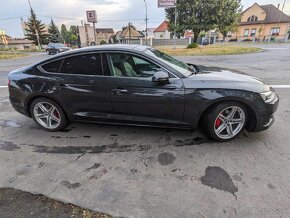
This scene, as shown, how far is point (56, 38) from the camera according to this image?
5925 centimetres

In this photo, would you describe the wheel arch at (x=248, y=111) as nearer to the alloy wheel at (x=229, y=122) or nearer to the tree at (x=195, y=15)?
the alloy wheel at (x=229, y=122)

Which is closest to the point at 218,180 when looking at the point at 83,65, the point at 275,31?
the point at 83,65

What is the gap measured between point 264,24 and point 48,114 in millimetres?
57435

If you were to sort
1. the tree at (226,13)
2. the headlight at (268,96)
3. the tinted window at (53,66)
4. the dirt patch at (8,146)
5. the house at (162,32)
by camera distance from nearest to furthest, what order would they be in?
the headlight at (268,96) < the dirt patch at (8,146) < the tinted window at (53,66) < the tree at (226,13) < the house at (162,32)

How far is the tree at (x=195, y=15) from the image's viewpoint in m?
20.2

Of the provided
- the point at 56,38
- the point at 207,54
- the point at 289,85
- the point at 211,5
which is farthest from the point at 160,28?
the point at 289,85

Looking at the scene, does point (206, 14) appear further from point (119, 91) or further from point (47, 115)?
point (47, 115)

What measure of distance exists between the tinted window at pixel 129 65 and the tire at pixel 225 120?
1.14m

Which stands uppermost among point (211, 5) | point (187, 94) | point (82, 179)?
point (211, 5)

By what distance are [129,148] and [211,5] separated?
834 inches

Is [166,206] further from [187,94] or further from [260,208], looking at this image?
[187,94]

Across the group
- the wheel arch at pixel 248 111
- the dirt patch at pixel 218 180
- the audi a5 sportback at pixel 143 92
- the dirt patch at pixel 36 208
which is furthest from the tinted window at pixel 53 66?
the dirt patch at pixel 218 180

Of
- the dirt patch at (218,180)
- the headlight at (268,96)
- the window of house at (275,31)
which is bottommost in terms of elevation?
the dirt patch at (218,180)

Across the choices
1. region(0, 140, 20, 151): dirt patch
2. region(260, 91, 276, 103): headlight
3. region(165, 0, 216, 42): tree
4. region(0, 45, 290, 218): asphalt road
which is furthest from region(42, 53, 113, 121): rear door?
region(165, 0, 216, 42): tree
